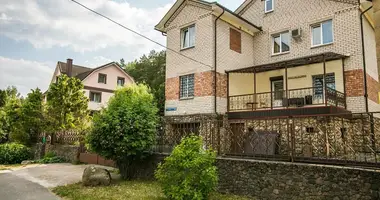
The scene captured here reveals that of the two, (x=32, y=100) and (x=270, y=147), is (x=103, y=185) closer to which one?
(x=270, y=147)

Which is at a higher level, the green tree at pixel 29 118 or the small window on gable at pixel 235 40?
the small window on gable at pixel 235 40

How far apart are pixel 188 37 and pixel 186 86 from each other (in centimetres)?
291

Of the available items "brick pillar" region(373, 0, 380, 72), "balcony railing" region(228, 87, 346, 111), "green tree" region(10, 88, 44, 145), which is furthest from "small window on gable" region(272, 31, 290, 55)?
"green tree" region(10, 88, 44, 145)

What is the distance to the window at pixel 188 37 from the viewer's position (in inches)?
572

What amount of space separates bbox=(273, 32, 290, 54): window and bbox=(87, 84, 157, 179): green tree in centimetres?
894

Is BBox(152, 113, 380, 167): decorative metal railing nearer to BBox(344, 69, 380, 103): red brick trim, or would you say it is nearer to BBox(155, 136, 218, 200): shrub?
BBox(344, 69, 380, 103): red brick trim

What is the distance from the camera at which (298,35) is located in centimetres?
1399

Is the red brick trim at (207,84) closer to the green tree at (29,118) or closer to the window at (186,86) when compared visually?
the window at (186,86)

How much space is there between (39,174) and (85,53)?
5992 millimetres

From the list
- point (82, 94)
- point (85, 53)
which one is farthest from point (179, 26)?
point (82, 94)

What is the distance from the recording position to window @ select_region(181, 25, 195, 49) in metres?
14.5

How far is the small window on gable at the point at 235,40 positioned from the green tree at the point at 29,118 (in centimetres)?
1405

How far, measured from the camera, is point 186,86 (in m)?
14.4

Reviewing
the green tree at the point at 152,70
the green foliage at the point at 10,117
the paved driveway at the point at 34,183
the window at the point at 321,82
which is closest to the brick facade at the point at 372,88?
the window at the point at 321,82
